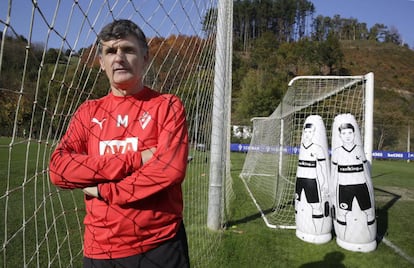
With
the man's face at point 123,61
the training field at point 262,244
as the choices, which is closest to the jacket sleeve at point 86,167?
the man's face at point 123,61

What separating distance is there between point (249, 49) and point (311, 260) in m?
63.4

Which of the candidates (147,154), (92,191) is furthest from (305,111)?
(92,191)

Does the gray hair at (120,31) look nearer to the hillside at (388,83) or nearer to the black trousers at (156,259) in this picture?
the black trousers at (156,259)

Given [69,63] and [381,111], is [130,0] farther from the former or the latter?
[381,111]

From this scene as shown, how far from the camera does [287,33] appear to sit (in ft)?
248

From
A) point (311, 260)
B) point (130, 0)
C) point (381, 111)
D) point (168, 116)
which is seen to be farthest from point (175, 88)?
point (381, 111)

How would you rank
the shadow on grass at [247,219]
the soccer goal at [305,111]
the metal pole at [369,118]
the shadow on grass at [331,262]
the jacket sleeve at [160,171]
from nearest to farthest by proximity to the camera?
the jacket sleeve at [160,171], the shadow on grass at [331,262], the metal pole at [369,118], the soccer goal at [305,111], the shadow on grass at [247,219]

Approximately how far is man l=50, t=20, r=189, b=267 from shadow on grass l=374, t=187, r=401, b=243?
13.2 feet

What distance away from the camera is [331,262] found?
3574 mm

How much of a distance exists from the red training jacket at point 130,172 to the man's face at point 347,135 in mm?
3134

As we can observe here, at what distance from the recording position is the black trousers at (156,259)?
139 cm

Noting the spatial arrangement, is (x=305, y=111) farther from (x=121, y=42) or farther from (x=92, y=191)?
(x=92, y=191)

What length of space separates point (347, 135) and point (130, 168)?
11.1ft

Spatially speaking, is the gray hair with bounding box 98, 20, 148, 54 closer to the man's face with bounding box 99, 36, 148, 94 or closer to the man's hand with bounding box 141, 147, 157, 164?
the man's face with bounding box 99, 36, 148, 94
